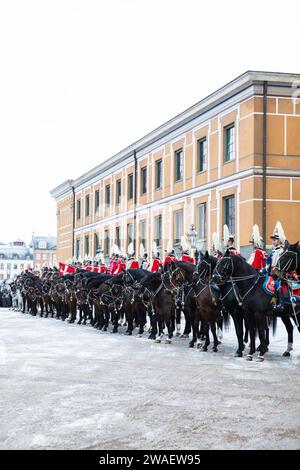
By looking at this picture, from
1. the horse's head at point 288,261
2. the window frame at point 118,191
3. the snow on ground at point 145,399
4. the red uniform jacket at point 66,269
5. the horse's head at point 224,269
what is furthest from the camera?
the window frame at point 118,191

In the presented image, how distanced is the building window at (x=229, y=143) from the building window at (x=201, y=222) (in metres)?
3.28

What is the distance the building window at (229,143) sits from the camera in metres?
30.7

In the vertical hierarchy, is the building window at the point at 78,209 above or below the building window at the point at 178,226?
above

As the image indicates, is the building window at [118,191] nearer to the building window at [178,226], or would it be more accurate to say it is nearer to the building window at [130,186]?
the building window at [130,186]

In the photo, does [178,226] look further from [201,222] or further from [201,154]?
[201,154]

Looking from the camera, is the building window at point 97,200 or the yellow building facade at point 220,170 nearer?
the yellow building facade at point 220,170

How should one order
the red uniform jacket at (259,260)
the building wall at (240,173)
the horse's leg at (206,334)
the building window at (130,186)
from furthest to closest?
the building window at (130,186) → the building wall at (240,173) → the red uniform jacket at (259,260) → the horse's leg at (206,334)

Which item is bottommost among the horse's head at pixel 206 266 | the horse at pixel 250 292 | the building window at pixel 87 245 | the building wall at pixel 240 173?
the horse at pixel 250 292

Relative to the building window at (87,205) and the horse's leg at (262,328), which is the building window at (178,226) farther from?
the horse's leg at (262,328)

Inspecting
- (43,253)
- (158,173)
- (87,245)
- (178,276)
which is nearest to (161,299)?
(178,276)

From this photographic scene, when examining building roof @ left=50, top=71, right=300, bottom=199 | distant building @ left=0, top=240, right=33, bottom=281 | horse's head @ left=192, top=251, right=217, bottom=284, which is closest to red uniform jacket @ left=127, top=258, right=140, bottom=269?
horse's head @ left=192, top=251, right=217, bottom=284

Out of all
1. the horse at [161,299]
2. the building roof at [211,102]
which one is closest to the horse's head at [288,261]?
the horse at [161,299]

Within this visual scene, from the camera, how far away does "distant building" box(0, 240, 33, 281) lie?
13575cm
